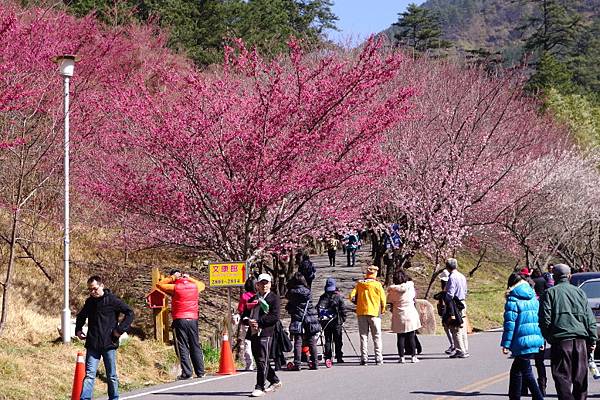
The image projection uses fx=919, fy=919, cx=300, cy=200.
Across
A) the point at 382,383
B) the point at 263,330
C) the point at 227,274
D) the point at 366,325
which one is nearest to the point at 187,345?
the point at 227,274

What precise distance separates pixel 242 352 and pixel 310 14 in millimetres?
49272

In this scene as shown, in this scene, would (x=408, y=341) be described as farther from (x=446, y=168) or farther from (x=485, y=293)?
(x=485, y=293)

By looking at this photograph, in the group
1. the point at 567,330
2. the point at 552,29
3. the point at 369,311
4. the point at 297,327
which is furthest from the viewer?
the point at 552,29

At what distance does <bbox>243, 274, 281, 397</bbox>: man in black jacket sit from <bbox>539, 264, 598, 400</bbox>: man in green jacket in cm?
407

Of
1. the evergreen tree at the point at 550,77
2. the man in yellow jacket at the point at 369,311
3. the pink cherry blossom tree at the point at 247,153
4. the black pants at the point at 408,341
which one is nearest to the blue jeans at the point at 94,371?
the man in yellow jacket at the point at 369,311

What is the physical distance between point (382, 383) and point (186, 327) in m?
3.47

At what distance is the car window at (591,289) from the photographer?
669 inches

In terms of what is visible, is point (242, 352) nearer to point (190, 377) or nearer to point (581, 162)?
point (190, 377)

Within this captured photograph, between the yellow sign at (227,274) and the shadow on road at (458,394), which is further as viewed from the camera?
the yellow sign at (227,274)

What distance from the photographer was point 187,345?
14883 mm

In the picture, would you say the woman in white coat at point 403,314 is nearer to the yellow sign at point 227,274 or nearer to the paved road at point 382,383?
the paved road at point 382,383

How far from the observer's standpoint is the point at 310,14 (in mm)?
64062

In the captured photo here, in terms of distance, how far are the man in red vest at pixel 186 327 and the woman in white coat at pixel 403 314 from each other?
3621 millimetres

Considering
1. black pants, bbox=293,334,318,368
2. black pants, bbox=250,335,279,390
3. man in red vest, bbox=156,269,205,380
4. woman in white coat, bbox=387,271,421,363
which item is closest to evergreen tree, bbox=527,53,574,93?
woman in white coat, bbox=387,271,421,363
